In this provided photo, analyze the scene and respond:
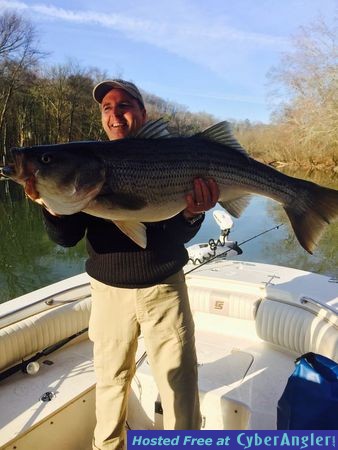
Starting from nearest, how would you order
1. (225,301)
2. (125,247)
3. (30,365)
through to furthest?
(125,247) → (30,365) → (225,301)

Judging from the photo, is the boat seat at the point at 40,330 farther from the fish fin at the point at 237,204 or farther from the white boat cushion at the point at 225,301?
the fish fin at the point at 237,204

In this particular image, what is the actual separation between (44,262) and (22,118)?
93.4ft

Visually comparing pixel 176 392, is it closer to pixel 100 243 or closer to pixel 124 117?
pixel 100 243

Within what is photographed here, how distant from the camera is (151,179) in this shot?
230 centimetres

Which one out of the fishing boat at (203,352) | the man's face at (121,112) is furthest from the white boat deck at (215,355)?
the man's face at (121,112)

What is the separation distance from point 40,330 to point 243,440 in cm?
240

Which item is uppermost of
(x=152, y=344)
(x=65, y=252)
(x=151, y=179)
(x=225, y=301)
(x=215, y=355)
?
(x=151, y=179)

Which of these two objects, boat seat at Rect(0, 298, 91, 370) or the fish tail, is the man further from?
boat seat at Rect(0, 298, 91, 370)

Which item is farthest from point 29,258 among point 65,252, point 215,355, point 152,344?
point 152,344

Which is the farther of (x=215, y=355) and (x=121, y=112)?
(x=215, y=355)

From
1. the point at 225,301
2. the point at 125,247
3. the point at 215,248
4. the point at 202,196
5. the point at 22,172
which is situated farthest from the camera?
the point at 215,248

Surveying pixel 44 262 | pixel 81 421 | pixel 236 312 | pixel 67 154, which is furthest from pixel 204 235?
pixel 67 154

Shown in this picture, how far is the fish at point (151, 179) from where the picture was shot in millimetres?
2098

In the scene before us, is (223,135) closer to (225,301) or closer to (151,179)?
(151,179)
